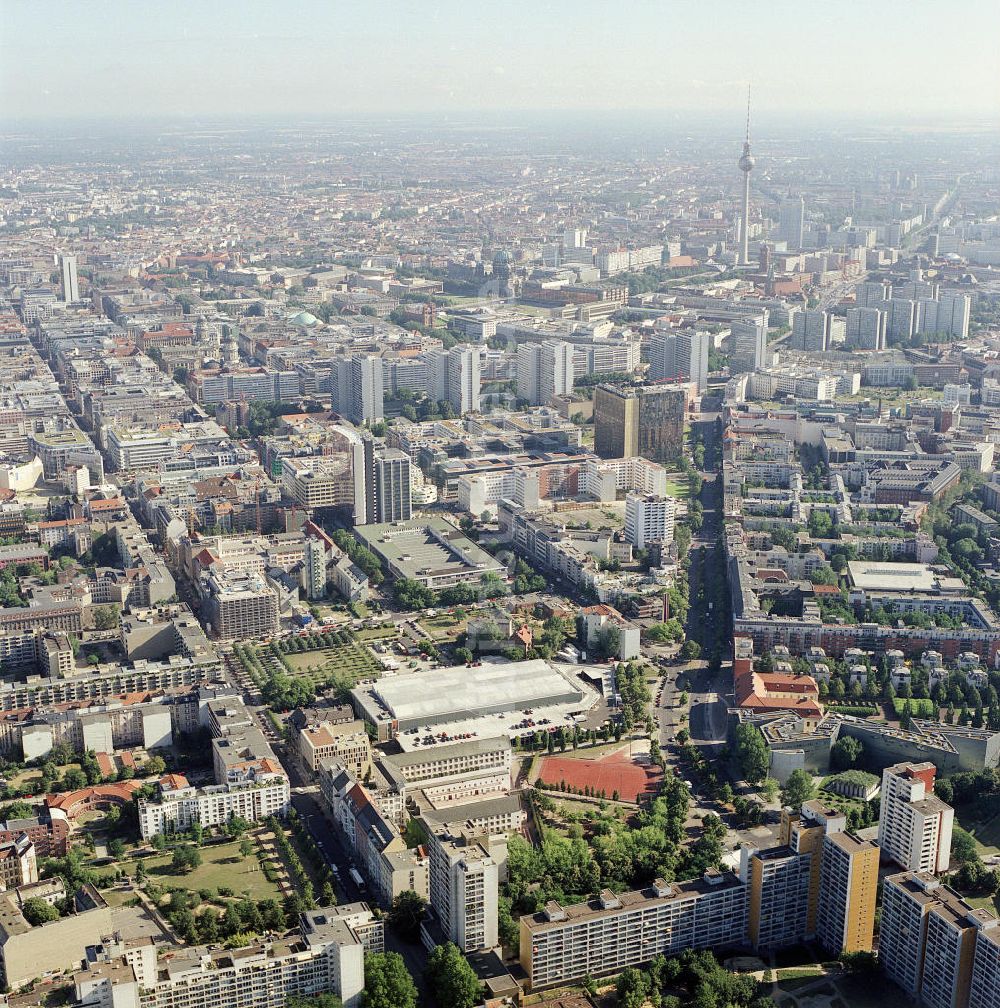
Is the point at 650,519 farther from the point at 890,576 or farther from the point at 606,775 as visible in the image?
the point at 606,775

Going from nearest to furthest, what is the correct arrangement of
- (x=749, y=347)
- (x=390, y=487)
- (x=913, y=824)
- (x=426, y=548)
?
(x=913, y=824)
(x=426, y=548)
(x=390, y=487)
(x=749, y=347)

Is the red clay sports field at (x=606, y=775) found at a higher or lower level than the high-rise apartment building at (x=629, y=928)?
lower

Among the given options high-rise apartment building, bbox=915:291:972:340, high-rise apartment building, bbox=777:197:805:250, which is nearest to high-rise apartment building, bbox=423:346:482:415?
high-rise apartment building, bbox=915:291:972:340

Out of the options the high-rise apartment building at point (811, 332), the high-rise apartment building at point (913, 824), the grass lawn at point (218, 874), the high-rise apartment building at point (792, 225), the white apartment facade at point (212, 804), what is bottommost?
the grass lawn at point (218, 874)

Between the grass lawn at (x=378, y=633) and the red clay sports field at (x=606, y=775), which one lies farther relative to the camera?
the grass lawn at (x=378, y=633)

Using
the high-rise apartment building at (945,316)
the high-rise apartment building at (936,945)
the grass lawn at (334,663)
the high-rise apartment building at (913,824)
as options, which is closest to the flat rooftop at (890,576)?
the grass lawn at (334,663)

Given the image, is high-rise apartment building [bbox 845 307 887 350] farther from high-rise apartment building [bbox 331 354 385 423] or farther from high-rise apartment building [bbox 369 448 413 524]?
high-rise apartment building [bbox 369 448 413 524]

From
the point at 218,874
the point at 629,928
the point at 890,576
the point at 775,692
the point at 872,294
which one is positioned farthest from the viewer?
the point at 872,294

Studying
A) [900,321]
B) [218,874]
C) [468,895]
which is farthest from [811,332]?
[468,895]

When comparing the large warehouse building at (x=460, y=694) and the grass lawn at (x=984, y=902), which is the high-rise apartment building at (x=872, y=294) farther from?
the grass lawn at (x=984, y=902)
